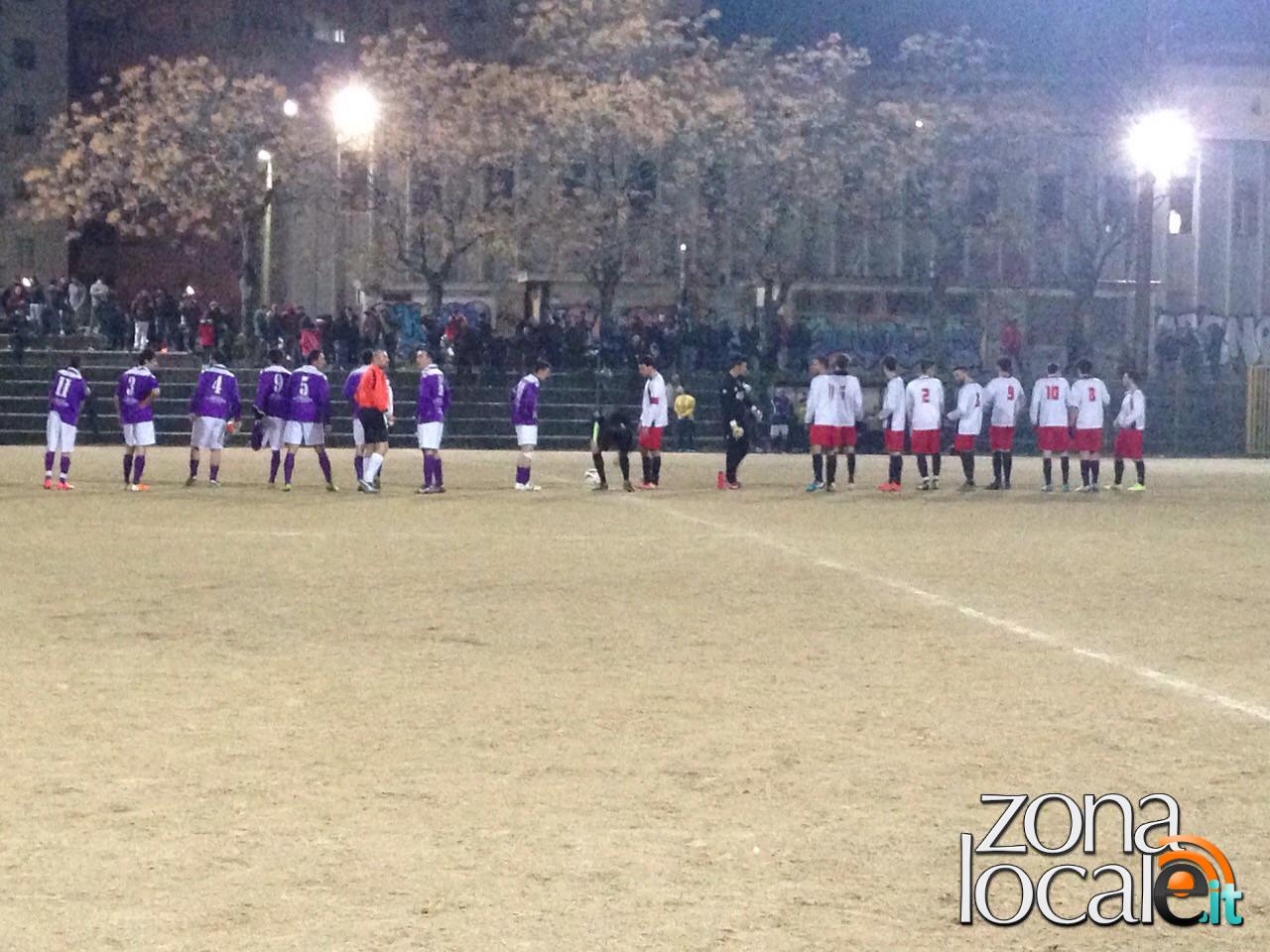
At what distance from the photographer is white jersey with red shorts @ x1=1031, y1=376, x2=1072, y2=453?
30.5 metres

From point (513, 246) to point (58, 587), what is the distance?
123ft

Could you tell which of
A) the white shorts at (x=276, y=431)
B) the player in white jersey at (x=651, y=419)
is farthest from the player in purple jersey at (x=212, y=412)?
the player in white jersey at (x=651, y=419)

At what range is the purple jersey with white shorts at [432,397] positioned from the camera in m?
27.9

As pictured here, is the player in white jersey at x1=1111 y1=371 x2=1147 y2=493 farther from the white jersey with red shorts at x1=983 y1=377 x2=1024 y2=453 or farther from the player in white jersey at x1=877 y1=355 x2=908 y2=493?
the player in white jersey at x1=877 y1=355 x2=908 y2=493

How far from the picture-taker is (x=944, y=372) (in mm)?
49750

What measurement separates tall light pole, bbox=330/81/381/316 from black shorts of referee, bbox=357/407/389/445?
13.6 m

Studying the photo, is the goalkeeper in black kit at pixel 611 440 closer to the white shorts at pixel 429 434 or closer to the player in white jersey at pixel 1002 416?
the white shorts at pixel 429 434

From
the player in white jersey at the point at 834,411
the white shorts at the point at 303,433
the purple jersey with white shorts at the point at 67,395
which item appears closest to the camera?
the purple jersey with white shorts at the point at 67,395

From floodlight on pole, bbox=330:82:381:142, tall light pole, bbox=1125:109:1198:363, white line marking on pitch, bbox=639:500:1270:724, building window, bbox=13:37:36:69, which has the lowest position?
white line marking on pitch, bbox=639:500:1270:724

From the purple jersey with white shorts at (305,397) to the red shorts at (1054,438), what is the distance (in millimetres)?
10430

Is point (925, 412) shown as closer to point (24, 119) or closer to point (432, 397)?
point (432, 397)

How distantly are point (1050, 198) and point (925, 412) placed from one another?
34377 millimetres

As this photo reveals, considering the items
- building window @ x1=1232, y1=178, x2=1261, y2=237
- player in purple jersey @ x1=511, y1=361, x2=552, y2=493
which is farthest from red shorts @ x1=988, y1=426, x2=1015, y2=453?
building window @ x1=1232, y1=178, x2=1261, y2=237

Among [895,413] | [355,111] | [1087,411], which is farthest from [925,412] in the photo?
[355,111]
